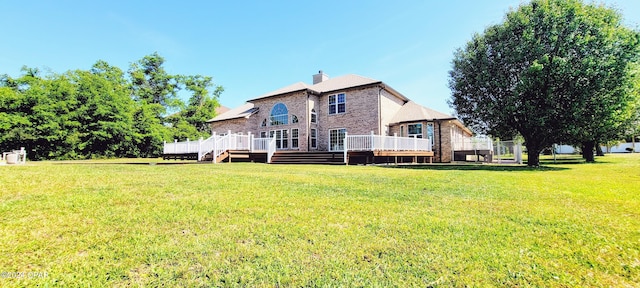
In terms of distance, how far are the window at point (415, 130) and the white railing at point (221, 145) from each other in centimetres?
981

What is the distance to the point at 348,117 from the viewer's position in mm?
20125

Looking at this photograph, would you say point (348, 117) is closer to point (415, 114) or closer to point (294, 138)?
point (294, 138)

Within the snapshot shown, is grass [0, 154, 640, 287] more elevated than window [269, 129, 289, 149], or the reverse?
window [269, 129, 289, 149]

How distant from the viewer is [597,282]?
224cm

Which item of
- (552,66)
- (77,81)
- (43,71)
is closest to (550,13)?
(552,66)

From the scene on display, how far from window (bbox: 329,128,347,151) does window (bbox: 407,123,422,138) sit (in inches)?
186

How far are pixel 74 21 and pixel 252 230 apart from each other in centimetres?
1994

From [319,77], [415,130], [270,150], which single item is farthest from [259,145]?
[415,130]

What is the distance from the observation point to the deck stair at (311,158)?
16625mm

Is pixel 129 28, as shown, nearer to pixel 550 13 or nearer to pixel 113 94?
pixel 113 94

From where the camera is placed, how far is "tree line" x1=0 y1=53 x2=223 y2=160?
77.2ft

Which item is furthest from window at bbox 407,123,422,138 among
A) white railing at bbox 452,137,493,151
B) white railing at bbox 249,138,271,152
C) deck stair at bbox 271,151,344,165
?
white railing at bbox 249,138,271,152

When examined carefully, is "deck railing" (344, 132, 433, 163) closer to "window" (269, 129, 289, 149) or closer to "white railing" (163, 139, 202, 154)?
"window" (269, 129, 289, 149)

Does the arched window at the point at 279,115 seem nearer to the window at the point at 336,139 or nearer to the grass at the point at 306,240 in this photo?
the window at the point at 336,139
